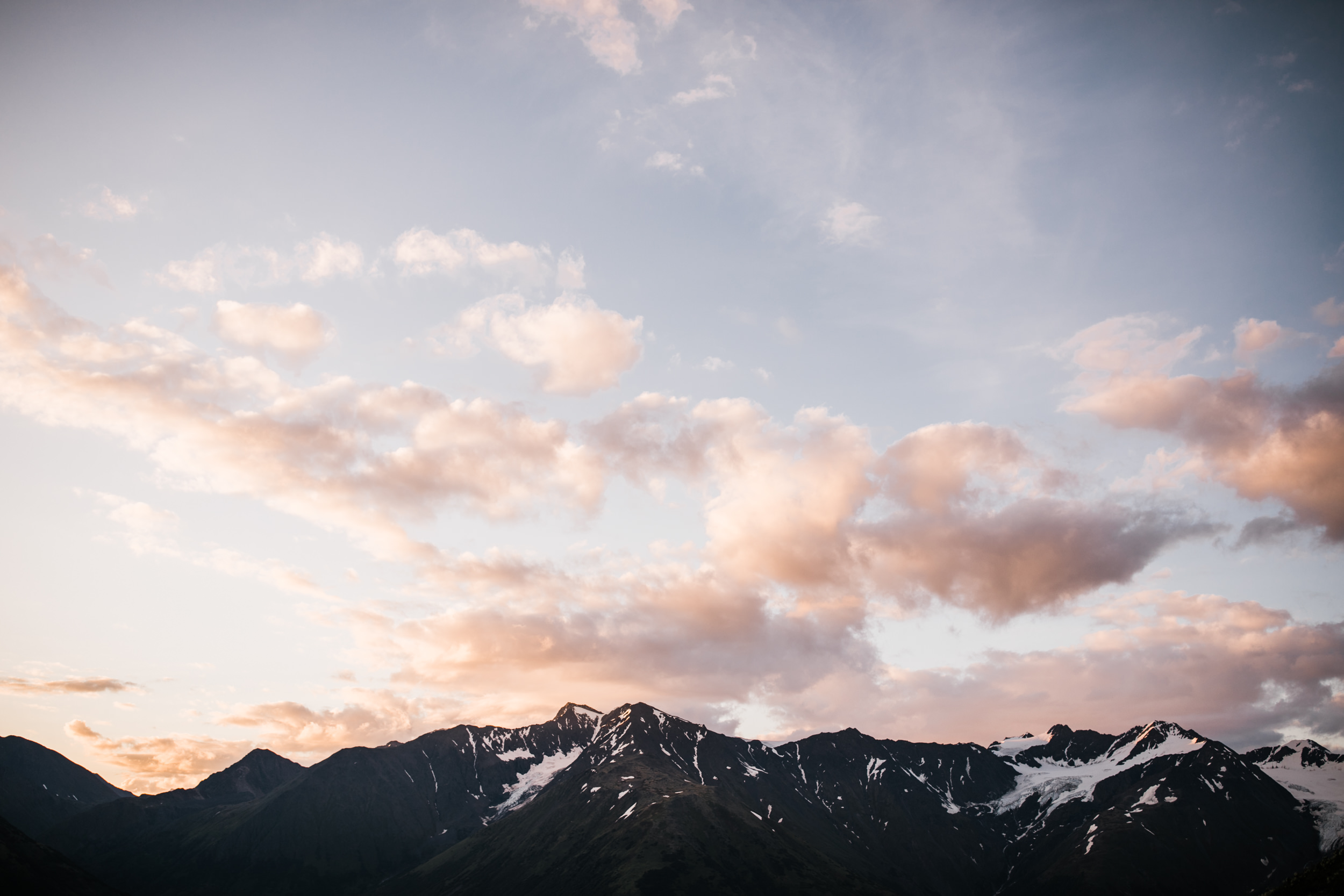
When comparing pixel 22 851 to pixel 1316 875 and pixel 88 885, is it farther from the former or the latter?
pixel 1316 875

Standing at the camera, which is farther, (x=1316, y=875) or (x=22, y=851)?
(x=22, y=851)

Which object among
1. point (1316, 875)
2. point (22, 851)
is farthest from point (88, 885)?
point (1316, 875)

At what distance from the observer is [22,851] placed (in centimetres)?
18700

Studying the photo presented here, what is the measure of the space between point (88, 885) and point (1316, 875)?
268 meters

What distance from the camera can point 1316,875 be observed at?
10862 cm

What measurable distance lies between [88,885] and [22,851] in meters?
18.3

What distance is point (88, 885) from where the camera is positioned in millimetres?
192875

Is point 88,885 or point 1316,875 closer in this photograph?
point 1316,875

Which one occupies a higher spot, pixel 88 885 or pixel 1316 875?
pixel 1316 875

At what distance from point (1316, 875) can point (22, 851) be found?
10851 inches
